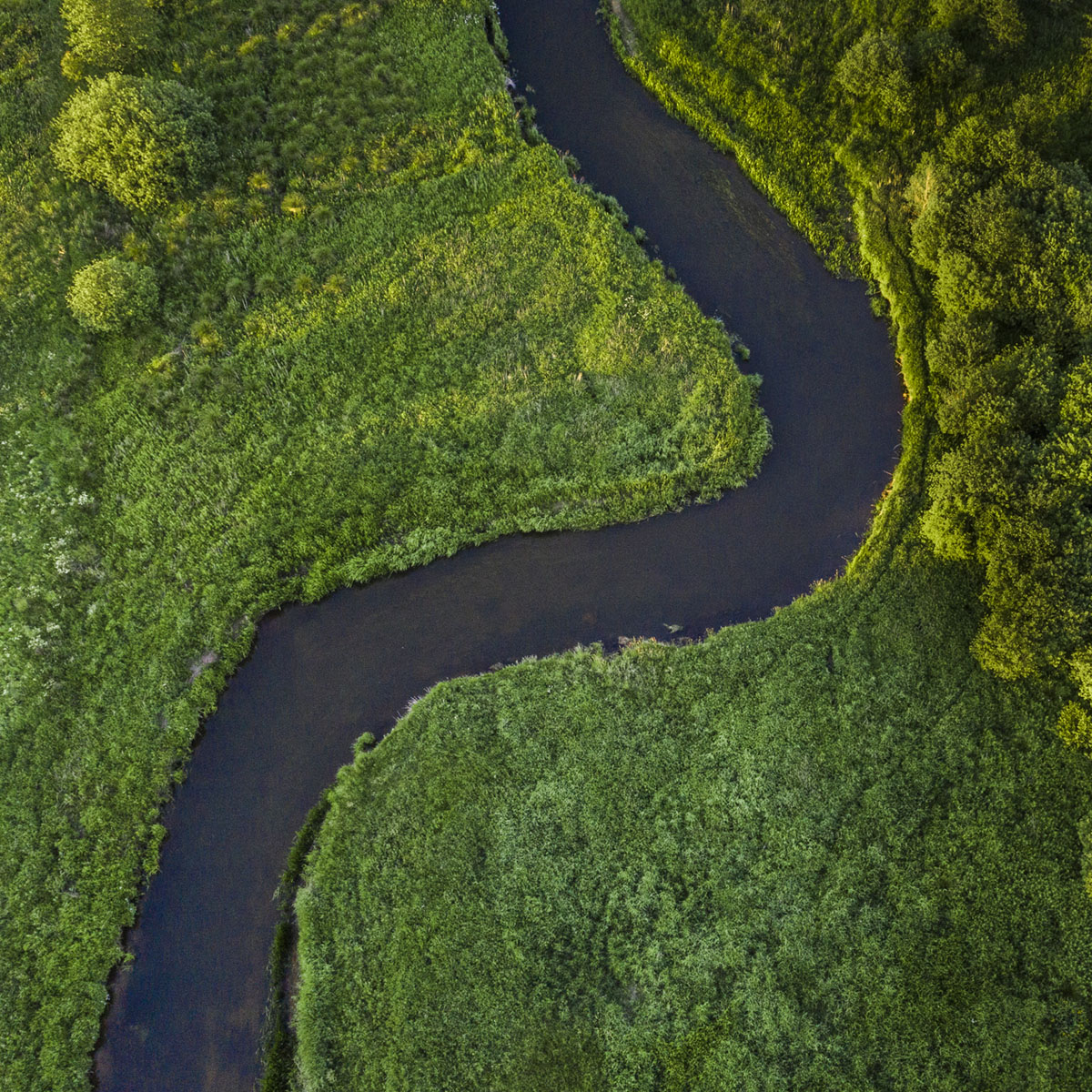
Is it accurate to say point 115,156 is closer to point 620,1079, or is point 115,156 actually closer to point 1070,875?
point 620,1079

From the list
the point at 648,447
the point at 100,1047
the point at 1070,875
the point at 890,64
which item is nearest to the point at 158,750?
the point at 100,1047

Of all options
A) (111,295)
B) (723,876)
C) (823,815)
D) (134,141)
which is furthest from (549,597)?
(134,141)

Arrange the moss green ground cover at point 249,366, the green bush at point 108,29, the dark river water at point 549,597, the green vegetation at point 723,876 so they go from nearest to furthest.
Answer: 1. the green vegetation at point 723,876
2. the dark river water at point 549,597
3. the moss green ground cover at point 249,366
4. the green bush at point 108,29

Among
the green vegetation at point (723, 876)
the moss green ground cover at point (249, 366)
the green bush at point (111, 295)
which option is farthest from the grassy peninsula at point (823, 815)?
the green bush at point (111, 295)

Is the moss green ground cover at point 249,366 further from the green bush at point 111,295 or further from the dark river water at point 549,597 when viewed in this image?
the dark river water at point 549,597

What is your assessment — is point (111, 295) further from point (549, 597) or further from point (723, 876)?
point (723, 876)

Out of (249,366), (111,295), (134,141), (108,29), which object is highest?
(108,29)

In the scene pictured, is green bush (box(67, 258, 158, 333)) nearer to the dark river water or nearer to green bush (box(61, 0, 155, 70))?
green bush (box(61, 0, 155, 70))
